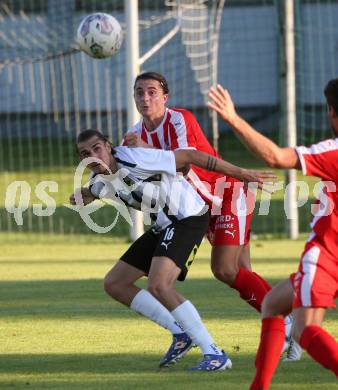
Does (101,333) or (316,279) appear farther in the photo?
(101,333)

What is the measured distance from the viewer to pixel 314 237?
6.02 metres

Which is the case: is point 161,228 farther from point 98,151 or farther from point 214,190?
point 214,190

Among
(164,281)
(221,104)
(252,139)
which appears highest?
(221,104)

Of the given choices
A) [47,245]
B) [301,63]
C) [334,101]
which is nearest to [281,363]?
[334,101]

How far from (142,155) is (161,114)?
0.93 meters

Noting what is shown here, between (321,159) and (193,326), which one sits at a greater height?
(321,159)

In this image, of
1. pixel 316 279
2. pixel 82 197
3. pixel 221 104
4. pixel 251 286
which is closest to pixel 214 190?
pixel 251 286

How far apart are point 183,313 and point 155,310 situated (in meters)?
0.35

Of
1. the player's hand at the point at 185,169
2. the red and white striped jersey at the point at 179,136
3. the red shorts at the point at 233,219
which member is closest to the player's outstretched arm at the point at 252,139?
the player's hand at the point at 185,169

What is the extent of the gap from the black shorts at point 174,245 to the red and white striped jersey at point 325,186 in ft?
4.80

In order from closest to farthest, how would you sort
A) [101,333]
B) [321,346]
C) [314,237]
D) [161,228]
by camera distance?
[321,346]
[314,237]
[161,228]
[101,333]

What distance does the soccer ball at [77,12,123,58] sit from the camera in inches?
516

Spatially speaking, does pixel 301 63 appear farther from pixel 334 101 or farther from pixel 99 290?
pixel 334 101

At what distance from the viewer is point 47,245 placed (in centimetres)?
1700
